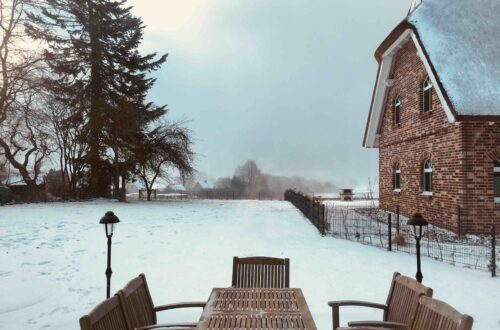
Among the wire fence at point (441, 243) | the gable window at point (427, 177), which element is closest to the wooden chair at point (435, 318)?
the wire fence at point (441, 243)

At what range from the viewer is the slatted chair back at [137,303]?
312 centimetres

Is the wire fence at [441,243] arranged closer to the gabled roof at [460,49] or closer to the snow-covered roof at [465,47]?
the gabled roof at [460,49]

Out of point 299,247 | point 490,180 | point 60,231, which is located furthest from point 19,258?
point 490,180

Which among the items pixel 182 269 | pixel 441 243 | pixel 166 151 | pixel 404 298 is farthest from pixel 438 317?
pixel 166 151

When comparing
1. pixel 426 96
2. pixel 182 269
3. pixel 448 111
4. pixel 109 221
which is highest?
pixel 426 96

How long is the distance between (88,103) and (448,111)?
20.1m

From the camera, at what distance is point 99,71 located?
2333 centimetres

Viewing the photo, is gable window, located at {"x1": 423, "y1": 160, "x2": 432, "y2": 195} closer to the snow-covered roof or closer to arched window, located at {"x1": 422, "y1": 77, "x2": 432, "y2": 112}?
arched window, located at {"x1": 422, "y1": 77, "x2": 432, "y2": 112}

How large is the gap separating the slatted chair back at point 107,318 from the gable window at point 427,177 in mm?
12821

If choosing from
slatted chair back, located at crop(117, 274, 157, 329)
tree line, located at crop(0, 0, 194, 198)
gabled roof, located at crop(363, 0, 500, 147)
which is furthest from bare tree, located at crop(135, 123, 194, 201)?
slatted chair back, located at crop(117, 274, 157, 329)

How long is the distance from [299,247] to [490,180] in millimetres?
6700

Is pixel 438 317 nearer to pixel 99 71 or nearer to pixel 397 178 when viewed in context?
pixel 397 178

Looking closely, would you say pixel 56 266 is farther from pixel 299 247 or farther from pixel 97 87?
pixel 97 87

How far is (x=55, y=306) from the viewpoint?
5469 mm
